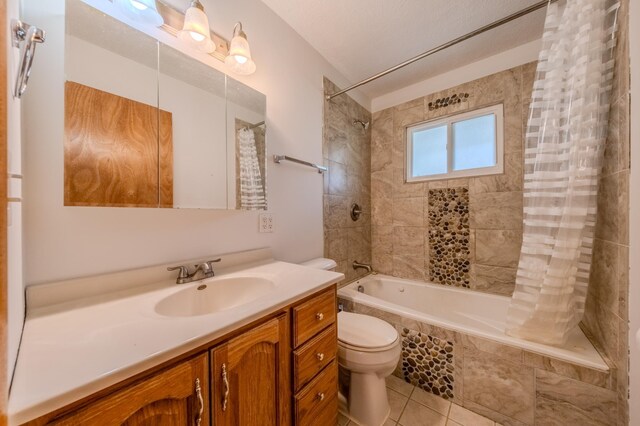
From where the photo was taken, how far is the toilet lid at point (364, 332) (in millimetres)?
1172

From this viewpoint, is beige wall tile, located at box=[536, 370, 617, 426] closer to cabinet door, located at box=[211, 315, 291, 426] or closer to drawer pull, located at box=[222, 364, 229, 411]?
cabinet door, located at box=[211, 315, 291, 426]

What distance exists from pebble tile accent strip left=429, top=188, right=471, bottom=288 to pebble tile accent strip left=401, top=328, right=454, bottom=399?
31.9 inches

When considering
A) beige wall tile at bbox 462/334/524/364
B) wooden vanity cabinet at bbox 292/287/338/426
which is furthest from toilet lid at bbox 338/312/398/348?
beige wall tile at bbox 462/334/524/364

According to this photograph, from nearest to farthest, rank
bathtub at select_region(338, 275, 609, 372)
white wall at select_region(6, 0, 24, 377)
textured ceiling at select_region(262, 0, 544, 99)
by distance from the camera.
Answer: white wall at select_region(6, 0, 24, 377), bathtub at select_region(338, 275, 609, 372), textured ceiling at select_region(262, 0, 544, 99)

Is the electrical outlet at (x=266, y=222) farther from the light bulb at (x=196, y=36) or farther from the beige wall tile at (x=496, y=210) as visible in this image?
the beige wall tile at (x=496, y=210)

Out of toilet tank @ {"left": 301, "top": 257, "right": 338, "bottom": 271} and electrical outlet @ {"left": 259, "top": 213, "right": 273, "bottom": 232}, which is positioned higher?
electrical outlet @ {"left": 259, "top": 213, "right": 273, "bottom": 232}

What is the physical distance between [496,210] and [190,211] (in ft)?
7.07

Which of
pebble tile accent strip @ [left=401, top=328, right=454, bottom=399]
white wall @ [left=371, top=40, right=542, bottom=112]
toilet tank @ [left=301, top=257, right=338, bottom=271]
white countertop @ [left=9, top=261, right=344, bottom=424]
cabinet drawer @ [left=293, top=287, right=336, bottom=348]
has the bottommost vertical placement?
pebble tile accent strip @ [left=401, top=328, right=454, bottom=399]

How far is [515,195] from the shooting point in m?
1.77

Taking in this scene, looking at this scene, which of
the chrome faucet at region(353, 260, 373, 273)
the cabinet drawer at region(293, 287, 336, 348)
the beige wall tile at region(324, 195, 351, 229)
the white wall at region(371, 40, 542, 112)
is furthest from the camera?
the chrome faucet at region(353, 260, 373, 273)

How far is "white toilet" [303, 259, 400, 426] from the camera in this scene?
1138mm

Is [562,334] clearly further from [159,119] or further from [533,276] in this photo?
[159,119]

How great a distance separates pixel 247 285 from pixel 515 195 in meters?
2.03

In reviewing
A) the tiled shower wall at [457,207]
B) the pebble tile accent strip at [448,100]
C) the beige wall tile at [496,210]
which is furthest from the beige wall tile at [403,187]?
the pebble tile accent strip at [448,100]
